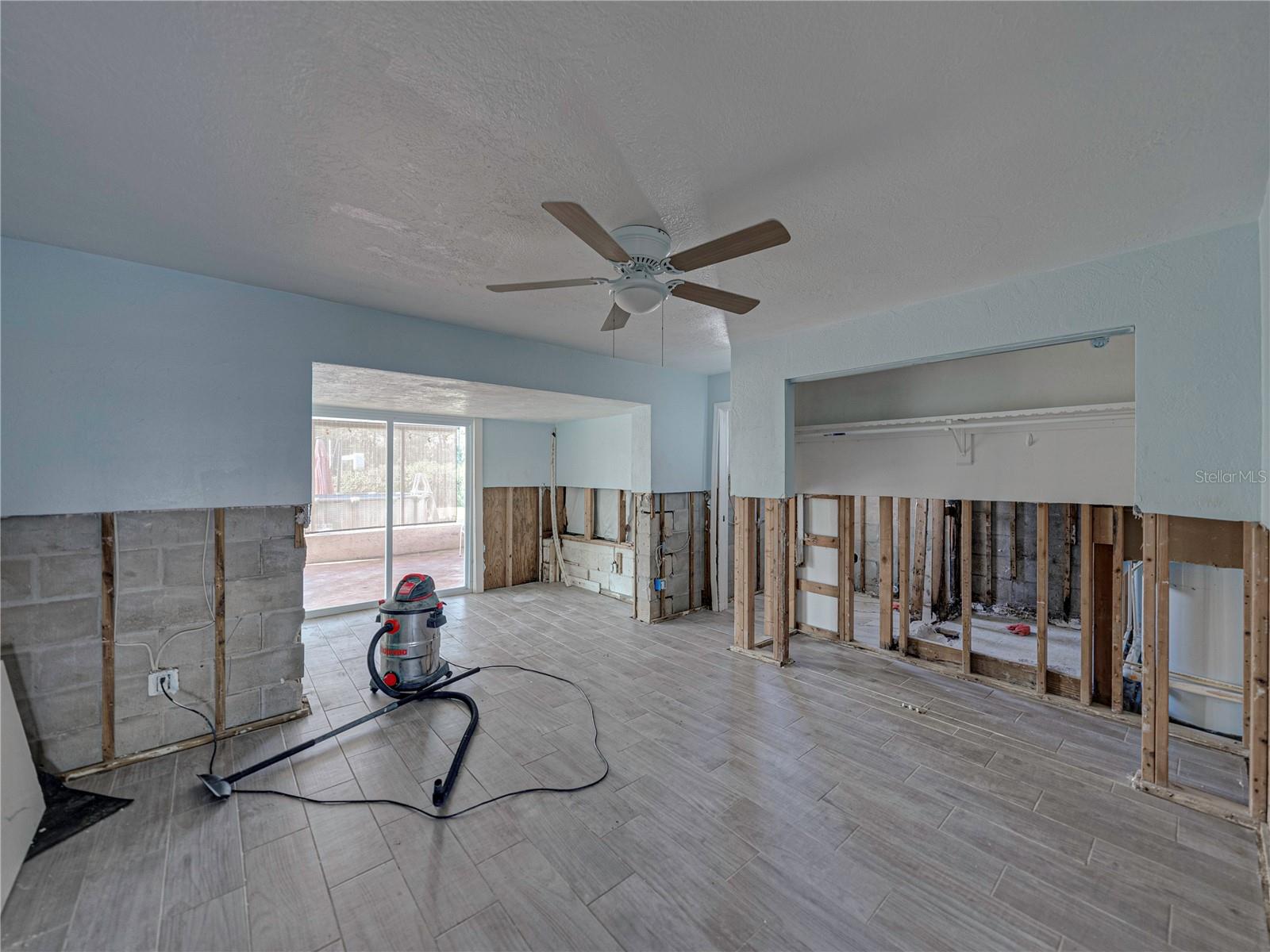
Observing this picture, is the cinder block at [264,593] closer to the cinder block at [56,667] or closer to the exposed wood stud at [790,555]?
the cinder block at [56,667]

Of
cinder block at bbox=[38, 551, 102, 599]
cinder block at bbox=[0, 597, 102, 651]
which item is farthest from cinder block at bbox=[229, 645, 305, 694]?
cinder block at bbox=[38, 551, 102, 599]

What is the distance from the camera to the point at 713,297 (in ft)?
7.89

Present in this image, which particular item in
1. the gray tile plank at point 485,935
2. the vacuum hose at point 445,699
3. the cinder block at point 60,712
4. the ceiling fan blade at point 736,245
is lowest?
the gray tile plank at point 485,935

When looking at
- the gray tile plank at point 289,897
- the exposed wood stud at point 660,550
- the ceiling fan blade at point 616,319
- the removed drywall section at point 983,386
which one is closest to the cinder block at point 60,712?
the gray tile plank at point 289,897

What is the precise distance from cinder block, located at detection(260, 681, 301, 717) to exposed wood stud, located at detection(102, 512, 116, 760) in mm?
654

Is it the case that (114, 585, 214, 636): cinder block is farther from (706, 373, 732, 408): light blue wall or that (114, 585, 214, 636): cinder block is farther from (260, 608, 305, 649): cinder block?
(706, 373, 732, 408): light blue wall

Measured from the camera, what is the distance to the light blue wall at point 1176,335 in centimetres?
223

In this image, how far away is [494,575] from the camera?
6715mm

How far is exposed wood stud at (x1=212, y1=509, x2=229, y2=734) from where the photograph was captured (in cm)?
292

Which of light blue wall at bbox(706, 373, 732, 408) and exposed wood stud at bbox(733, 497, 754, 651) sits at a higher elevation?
light blue wall at bbox(706, 373, 732, 408)

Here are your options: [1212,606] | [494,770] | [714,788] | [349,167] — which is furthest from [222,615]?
[1212,606]

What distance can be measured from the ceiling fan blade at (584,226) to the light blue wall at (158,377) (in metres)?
2.31

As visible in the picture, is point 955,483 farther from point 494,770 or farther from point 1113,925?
point 494,770

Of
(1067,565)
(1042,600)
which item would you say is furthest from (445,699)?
(1067,565)
